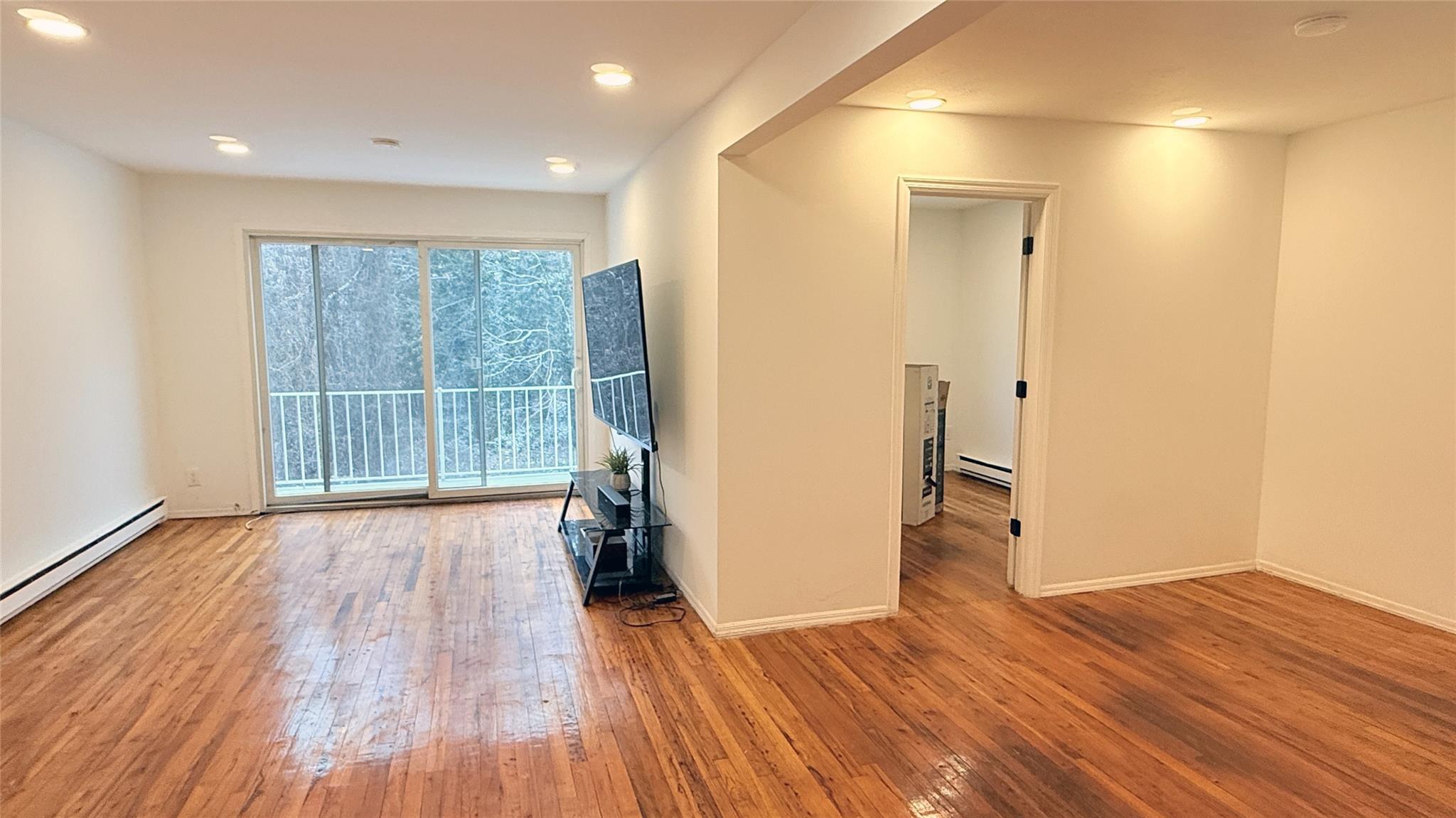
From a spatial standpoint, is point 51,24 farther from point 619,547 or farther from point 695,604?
point 695,604

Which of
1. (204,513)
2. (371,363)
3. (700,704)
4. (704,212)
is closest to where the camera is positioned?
(700,704)

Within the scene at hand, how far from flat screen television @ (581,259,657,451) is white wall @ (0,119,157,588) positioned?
2.76m

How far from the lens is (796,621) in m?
3.50

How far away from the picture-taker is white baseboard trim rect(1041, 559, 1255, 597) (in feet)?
12.9

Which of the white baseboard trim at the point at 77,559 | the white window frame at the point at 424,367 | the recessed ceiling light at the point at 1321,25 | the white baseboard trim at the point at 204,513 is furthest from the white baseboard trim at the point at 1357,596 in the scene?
the white baseboard trim at the point at 204,513

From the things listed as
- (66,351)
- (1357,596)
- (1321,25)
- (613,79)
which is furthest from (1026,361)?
(66,351)

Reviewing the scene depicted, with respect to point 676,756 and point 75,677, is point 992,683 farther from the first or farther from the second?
point 75,677

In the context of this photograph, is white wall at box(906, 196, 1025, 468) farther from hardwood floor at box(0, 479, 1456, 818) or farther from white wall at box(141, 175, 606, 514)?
white wall at box(141, 175, 606, 514)

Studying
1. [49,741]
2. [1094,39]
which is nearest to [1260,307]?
[1094,39]

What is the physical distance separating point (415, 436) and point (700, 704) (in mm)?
4132

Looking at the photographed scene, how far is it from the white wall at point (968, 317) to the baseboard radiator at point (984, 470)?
0.14 ft

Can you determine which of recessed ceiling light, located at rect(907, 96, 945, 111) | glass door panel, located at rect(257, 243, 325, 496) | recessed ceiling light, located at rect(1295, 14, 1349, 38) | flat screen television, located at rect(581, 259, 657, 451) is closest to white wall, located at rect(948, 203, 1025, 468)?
recessed ceiling light, located at rect(907, 96, 945, 111)

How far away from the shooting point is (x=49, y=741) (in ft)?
8.26

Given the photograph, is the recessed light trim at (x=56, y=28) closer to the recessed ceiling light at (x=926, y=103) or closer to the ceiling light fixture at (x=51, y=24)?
the ceiling light fixture at (x=51, y=24)
